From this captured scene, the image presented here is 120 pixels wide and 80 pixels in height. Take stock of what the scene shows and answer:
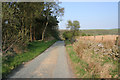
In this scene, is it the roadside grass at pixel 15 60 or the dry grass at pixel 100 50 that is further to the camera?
the dry grass at pixel 100 50

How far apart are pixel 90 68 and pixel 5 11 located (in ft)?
22.8

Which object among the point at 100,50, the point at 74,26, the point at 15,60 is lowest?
the point at 15,60

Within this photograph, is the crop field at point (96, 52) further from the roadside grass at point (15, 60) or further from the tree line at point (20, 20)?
the tree line at point (20, 20)

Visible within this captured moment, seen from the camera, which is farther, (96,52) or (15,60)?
(96,52)

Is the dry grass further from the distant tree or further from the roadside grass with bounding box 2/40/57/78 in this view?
the distant tree

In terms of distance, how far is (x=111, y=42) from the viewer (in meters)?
9.03

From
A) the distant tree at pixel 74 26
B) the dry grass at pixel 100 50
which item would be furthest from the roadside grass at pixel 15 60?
the distant tree at pixel 74 26

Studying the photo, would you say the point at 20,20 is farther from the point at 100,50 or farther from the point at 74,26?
the point at 74,26

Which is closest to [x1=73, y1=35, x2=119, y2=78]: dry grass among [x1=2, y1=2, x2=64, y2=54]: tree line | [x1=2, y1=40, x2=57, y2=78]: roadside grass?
[x1=2, y1=40, x2=57, y2=78]: roadside grass

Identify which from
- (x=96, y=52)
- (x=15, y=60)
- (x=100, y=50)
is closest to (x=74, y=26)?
(x=100, y=50)

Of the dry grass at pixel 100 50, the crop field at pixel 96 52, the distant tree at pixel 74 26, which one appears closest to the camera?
the crop field at pixel 96 52

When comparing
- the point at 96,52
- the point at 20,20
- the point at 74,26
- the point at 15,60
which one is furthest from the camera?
the point at 74,26

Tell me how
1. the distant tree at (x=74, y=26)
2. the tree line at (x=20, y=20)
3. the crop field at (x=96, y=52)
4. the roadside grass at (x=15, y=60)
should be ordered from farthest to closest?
the distant tree at (x=74, y=26)
the tree line at (x=20, y=20)
the crop field at (x=96, y=52)
the roadside grass at (x=15, y=60)

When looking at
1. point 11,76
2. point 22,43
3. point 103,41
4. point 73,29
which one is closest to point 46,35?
point 73,29
